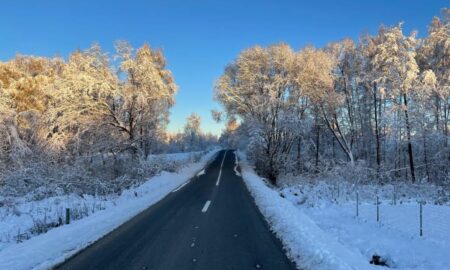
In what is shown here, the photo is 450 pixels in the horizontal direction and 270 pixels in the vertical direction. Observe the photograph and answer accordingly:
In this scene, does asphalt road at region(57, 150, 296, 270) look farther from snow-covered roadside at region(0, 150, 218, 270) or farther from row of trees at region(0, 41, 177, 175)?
row of trees at region(0, 41, 177, 175)

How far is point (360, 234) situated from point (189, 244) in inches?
183

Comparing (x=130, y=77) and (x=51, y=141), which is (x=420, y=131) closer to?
(x=130, y=77)

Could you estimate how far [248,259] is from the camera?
21.5 feet

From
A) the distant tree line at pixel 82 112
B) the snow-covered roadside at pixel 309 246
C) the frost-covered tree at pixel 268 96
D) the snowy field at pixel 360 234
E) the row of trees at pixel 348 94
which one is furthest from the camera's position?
the frost-covered tree at pixel 268 96

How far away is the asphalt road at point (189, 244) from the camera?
6355 millimetres

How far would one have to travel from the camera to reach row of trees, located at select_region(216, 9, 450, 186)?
78.4 feet

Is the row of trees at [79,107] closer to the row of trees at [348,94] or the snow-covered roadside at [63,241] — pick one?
the row of trees at [348,94]

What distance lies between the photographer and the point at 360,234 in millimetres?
8953

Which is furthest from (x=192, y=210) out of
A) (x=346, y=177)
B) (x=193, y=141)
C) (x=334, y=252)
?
(x=193, y=141)

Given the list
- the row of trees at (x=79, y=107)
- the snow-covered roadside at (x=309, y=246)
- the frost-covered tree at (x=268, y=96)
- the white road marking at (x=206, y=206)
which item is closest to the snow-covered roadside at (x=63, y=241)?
the white road marking at (x=206, y=206)

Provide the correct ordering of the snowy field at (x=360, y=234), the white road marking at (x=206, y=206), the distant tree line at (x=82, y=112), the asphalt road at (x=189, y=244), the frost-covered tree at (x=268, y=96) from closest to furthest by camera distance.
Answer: the asphalt road at (x=189, y=244), the snowy field at (x=360, y=234), the white road marking at (x=206, y=206), the distant tree line at (x=82, y=112), the frost-covered tree at (x=268, y=96)

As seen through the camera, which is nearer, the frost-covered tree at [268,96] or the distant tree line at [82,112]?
the distant tree line at [82,112]

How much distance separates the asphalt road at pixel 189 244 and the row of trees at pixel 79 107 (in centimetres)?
1245

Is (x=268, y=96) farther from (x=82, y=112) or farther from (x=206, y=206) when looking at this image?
(x=206, y=206)
